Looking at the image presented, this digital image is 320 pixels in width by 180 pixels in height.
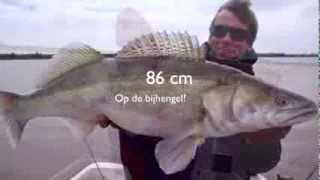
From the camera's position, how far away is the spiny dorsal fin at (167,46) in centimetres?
209

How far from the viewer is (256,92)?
6.74ft

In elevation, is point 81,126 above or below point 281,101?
below

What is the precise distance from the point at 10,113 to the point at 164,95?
1.75 feet

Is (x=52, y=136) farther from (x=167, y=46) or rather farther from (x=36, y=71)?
(x=167, y=46)

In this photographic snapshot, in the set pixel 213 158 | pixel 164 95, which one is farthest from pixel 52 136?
pixel 213 158

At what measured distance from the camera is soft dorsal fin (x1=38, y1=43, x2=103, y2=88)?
212cm

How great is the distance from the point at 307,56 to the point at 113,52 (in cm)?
67

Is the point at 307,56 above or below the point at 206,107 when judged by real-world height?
above

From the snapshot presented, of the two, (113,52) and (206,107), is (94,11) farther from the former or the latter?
(206,107)

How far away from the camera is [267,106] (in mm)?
2041

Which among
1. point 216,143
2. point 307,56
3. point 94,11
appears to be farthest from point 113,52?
point 307,56

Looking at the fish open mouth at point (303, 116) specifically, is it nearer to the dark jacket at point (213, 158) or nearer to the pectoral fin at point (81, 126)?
the dark jacket at point (213, 158)

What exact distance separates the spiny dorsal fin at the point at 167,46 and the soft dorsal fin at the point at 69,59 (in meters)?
0.13

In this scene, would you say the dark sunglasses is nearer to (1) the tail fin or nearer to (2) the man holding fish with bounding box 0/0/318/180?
(2) the man holding fish with bounding box 0/0/318/180
